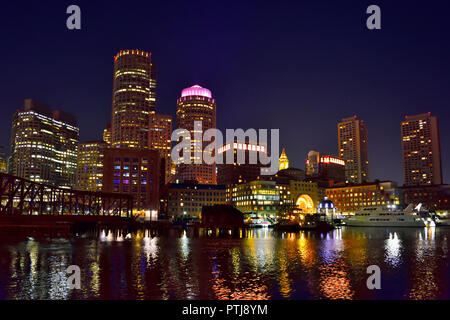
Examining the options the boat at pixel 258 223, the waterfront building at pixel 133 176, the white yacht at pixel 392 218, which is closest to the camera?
the white yacht at pixel 392 218

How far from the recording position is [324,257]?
1962 inches

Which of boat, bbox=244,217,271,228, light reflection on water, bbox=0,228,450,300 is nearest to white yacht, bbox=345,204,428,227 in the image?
boat, bbox=244,217,271,228

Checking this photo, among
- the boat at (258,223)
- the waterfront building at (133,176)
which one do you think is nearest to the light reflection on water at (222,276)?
the boat at (258,223)

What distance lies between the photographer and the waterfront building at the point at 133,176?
19086 centimetres

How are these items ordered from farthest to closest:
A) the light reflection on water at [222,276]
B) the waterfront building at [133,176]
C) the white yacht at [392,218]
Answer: the waterfront building at [133,176] < the white yacht at [392,218] < the light reflection on water at [222,276]

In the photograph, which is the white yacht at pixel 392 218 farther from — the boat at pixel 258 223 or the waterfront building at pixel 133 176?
the waterfront building at pixel 133 176

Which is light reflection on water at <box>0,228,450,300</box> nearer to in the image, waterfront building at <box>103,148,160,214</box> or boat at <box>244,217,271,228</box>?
boat at <box>244,217,271,228</box>

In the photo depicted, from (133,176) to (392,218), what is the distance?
127m

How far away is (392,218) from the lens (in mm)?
161500

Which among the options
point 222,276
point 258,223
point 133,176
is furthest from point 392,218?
point 222,276

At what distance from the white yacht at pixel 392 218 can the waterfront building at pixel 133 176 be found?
104547 mm
